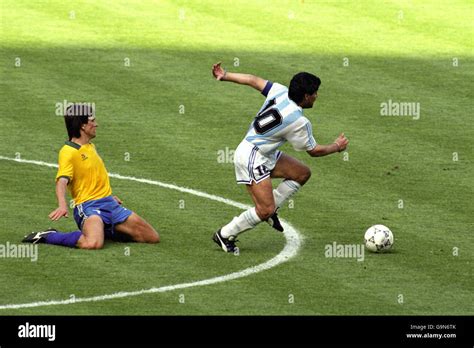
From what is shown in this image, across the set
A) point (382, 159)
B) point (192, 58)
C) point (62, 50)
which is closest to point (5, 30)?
point (62, 50)

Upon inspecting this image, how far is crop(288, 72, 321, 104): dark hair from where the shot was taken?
17.6m

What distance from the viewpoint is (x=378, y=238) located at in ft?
59.2

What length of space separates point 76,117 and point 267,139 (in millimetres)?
2340

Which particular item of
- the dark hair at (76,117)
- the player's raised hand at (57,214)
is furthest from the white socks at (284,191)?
the player's raised hand at (57,214)

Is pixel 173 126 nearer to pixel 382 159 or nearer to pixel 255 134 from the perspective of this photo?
pixel 382 159

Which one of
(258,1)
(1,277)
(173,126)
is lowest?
(1,277)

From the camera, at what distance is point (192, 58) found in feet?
92.2

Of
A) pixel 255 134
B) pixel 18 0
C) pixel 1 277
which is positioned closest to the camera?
pixel 1 277

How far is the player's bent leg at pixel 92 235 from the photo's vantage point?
1778cm

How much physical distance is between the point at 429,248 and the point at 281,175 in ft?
6.77

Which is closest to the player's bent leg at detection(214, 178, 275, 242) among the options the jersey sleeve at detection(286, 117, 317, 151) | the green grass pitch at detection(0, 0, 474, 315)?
the green grass pitch at detection(0, 0, 474, 315)

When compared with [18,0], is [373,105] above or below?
below
